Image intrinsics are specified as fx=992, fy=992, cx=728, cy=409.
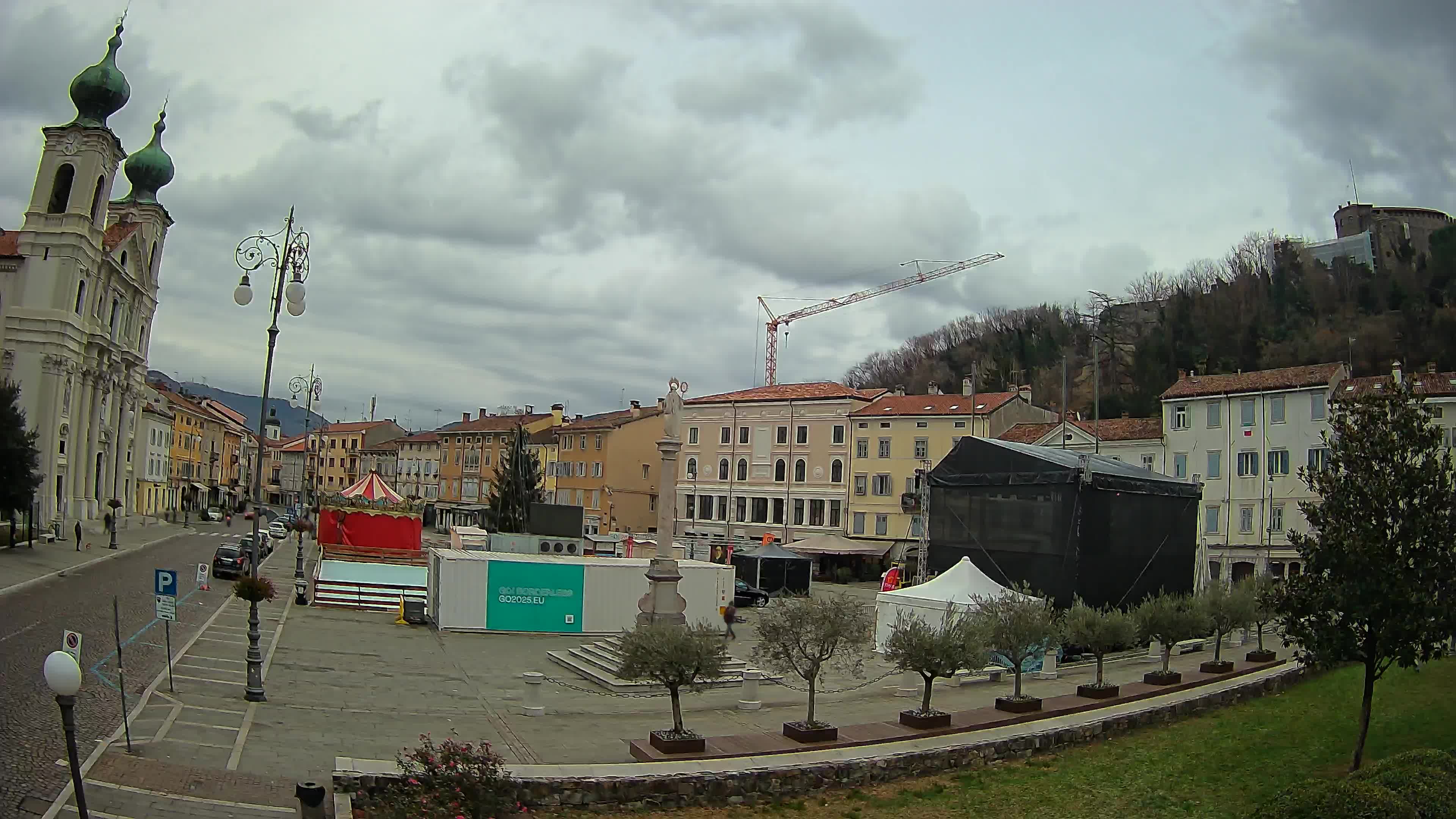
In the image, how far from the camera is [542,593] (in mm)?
30703

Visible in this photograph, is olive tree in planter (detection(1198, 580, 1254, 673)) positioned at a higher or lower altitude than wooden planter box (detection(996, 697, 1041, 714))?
higher

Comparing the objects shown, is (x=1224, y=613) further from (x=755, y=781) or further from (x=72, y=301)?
(x=72, y=301)

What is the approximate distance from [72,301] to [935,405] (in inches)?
1977

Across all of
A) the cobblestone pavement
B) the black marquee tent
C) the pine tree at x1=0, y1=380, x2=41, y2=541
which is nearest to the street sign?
the cobblestone pavement

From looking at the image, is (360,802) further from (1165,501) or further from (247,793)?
(1165,501)

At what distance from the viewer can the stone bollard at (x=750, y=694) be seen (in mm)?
20297

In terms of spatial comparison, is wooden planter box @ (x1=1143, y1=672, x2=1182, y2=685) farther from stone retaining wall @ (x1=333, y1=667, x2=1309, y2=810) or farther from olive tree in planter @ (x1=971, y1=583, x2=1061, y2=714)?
stone retaining wall @ (x1=333, y1=667, x2=1309, y2=810)

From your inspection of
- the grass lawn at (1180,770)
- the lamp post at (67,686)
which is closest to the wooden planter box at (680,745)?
the grass lawn at (1180,770)

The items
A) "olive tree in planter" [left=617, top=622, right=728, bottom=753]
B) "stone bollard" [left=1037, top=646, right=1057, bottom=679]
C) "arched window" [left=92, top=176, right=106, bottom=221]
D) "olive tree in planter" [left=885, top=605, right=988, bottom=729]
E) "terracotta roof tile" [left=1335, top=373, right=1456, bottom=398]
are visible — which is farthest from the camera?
"arched window" [left=92, top=176, right=106, bottom=221]

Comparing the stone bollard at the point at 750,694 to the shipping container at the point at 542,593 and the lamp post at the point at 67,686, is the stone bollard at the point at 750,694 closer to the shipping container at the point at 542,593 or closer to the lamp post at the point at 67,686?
the shipping container at the point at 542,593

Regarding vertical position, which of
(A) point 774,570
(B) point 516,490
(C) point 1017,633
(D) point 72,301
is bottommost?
(A) point 774,570

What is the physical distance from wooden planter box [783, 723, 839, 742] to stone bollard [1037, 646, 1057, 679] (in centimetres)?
1045

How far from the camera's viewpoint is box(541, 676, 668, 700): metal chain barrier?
71.1 feet

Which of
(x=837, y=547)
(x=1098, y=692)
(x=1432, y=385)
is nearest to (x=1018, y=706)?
(x=1098, y=692)
